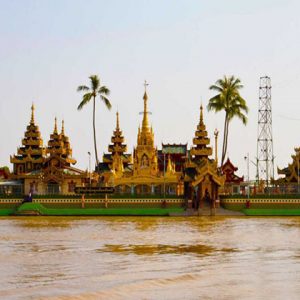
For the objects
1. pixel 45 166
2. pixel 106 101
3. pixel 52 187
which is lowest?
pixel 52 187

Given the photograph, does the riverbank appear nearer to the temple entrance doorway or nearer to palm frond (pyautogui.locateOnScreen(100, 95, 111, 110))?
the temple entrance doorway

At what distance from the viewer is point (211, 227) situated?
139 feet

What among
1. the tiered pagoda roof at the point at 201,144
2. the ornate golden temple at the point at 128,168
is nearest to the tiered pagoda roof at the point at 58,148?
the ornate golden temple at the point at 128,168

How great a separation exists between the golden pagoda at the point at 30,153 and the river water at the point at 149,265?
45.6 metres

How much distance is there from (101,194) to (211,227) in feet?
66.8

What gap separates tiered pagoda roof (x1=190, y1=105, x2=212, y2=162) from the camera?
6669 centimetres

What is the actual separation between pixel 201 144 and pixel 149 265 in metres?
46.8

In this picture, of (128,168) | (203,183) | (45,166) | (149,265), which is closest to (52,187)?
(45,166)

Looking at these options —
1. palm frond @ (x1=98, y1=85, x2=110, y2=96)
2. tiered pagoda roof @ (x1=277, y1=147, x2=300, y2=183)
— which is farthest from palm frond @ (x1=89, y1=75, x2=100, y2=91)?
tiered pagoda roof @ (x1=277, y1=147, x2=300, y2=183)

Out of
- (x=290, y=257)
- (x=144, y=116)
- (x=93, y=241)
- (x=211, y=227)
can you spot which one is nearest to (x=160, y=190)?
(x=144, y=116)

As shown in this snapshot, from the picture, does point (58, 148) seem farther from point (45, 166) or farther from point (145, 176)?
point (145, 176)

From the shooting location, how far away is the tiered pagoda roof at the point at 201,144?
6669 cm

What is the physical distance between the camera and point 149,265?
21.1 m

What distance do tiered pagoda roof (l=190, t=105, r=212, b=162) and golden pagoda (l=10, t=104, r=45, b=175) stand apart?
23.0 meters
